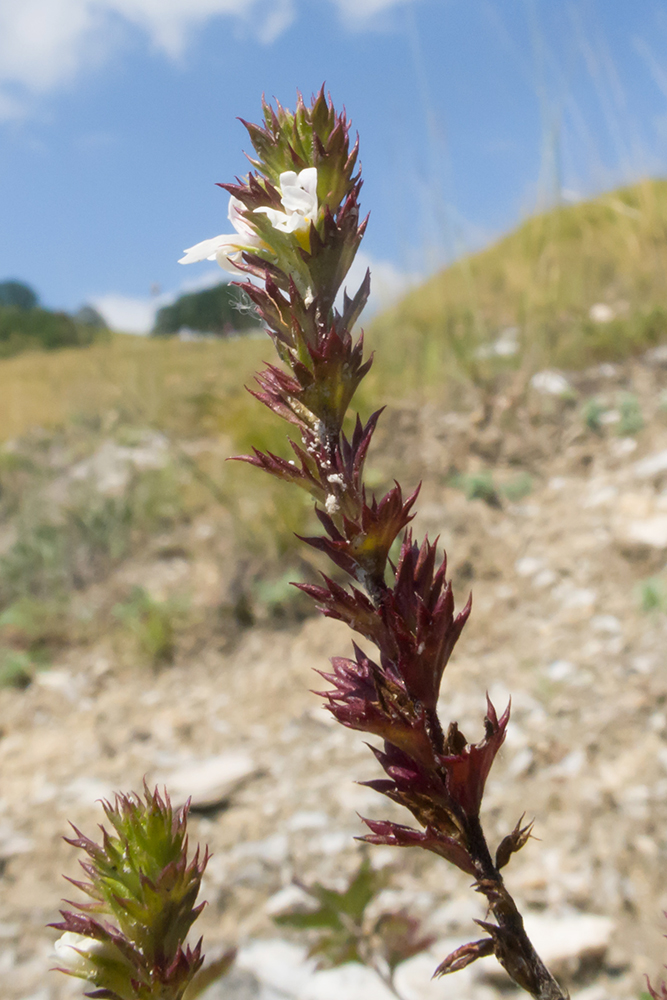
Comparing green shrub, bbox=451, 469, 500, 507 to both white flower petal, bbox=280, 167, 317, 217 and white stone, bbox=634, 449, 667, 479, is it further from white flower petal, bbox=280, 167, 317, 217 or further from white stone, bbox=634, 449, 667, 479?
white flower petal, bbox=280, 167, 317, 217

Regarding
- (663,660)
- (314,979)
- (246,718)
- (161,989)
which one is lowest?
(314,979)

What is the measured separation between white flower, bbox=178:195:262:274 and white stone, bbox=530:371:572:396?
506 centimetres

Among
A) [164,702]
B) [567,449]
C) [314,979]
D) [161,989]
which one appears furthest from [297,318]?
[567,449]

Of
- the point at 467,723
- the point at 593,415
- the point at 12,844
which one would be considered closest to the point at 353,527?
the point at 467,723

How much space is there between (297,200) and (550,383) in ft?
17.6

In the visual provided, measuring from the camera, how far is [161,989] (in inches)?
27.7

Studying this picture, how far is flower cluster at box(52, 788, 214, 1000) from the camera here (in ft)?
2.35

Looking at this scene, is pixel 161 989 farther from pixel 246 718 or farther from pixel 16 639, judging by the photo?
pixel 16 639

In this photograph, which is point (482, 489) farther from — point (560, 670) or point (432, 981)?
point (432, 981)

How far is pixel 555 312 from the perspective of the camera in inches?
271

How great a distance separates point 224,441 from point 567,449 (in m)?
3.18

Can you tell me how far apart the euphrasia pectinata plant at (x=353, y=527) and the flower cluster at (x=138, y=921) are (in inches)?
8.2

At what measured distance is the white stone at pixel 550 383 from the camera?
557cm

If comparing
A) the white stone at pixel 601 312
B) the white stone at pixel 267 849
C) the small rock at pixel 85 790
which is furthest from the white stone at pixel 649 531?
the white stone at pixel 601 312
